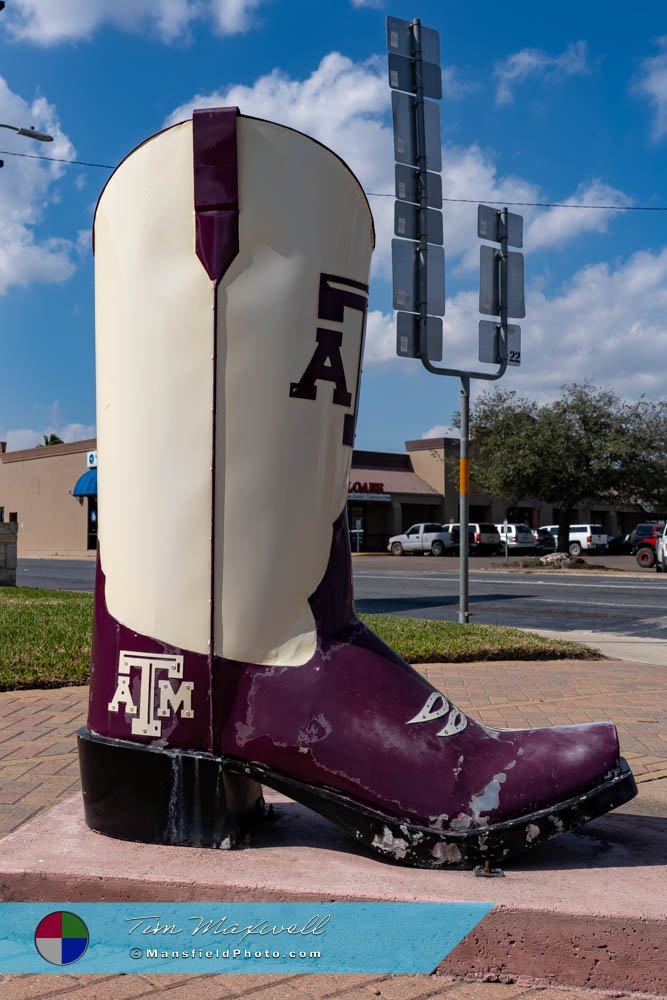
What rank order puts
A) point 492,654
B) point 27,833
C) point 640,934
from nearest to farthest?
point 640,934 → point 27,833 → point 492,654

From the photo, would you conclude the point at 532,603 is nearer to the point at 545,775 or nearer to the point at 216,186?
the point at 545,775

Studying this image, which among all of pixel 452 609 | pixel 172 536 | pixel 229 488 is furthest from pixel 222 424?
pixel 452 609

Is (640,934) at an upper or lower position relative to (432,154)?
lower

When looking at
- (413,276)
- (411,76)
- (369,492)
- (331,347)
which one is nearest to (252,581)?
(331,347)

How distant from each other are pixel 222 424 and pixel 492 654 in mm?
5151

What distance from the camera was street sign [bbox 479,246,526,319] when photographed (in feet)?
28.3

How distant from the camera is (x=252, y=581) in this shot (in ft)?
7.10

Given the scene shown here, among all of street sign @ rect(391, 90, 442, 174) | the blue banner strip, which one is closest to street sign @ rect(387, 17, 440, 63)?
street sign @ rect(391, 90, 442, 174)

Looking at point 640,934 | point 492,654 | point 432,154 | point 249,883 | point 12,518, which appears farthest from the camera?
point 12,518

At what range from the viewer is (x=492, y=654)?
273 inches

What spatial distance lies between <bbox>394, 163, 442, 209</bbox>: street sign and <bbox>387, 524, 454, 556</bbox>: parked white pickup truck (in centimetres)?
3275

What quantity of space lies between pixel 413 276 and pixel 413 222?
18.9 inches

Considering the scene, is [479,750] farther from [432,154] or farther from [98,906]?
[432,154]

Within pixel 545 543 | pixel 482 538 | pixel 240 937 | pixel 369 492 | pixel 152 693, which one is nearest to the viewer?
pixel 240 937
